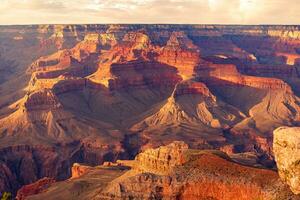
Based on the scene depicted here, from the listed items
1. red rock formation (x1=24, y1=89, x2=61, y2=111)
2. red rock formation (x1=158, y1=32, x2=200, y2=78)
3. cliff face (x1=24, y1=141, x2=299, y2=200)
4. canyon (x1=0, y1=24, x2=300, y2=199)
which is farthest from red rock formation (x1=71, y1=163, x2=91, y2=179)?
red rock formation (x1=158, y1=32, x2=200, y2=78)

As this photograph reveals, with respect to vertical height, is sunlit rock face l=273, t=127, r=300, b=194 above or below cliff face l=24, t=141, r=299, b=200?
above

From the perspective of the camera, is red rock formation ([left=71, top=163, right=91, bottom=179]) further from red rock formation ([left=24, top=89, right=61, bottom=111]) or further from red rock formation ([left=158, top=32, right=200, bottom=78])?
red rock formation ([left=158, top=32, right=200, bottom=78])

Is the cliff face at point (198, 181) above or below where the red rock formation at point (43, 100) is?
above

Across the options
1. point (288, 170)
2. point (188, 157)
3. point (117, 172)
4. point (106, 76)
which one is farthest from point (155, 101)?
point (288, 170)

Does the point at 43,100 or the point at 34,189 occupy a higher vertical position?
the point at 43,100

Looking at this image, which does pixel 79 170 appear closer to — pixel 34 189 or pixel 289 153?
pixel 34 189

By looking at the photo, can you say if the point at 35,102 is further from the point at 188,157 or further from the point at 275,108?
the point at 188,157

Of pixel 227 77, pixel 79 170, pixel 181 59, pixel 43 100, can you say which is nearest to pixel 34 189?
pixel 79 170

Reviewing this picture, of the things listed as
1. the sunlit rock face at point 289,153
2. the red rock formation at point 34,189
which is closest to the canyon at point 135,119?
the red rock formation at point 34,189

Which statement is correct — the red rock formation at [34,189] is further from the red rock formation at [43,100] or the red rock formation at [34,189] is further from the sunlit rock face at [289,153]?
the red rock formation at [43,100]
